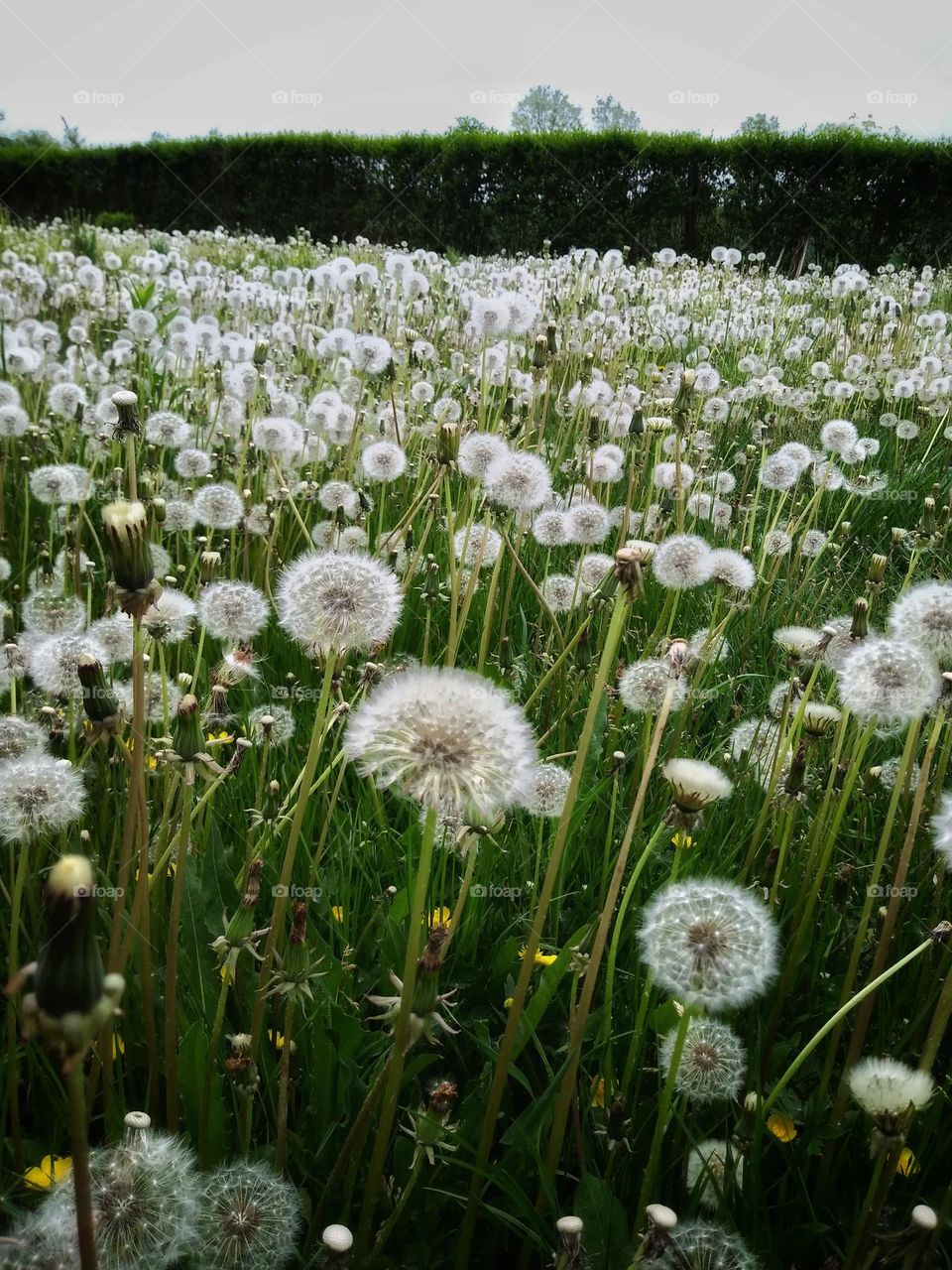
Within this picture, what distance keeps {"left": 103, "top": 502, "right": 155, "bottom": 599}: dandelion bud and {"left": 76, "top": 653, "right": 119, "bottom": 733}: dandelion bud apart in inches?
7.2

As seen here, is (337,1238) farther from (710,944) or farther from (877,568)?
(877,568)

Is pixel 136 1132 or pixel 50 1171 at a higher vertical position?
pixel 136 1132

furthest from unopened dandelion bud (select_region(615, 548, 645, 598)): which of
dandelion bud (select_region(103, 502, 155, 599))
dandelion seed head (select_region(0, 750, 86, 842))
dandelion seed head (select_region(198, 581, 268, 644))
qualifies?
dandelion seed head (select_region(198, 581, 268, 644))

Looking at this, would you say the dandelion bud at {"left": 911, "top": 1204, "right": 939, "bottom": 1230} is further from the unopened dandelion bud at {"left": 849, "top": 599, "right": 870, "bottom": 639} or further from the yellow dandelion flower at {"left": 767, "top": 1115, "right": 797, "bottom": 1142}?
the unopened dandelion bud at {"left": 849, "top": 599, "right": 870, "bottom": 639}

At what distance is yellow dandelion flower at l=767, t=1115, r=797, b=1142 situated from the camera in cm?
149

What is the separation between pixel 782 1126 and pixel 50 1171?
1.12 meters

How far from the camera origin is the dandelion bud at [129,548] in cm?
104

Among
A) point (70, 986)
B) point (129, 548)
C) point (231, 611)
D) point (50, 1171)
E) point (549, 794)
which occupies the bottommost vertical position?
point (50, 1171)

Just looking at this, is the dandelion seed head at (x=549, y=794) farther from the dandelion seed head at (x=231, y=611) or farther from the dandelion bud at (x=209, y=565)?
the dandelion bud at (x=209, y=565)

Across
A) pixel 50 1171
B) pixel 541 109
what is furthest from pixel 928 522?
pixel 541 109

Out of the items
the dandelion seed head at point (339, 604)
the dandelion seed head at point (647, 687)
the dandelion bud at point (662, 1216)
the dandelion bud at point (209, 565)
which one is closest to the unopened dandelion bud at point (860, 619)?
the dandelion seed head at point (647, 687)

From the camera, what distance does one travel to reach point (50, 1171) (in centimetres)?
127

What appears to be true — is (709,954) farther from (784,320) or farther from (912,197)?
(912,197)

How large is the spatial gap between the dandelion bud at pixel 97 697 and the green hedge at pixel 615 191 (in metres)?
14.2
